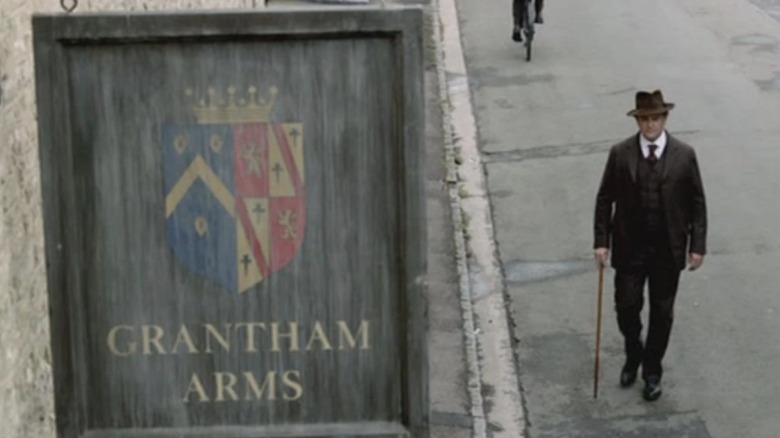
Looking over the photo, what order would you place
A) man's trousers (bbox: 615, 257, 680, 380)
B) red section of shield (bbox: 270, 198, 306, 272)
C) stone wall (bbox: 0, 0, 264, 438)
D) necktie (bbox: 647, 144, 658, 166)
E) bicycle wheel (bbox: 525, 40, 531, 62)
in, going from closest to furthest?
red section of shield (bbox: 270, 198, 306, 272), stone wall (bbox: 0, 0, 264, 438), necktie (bbox: 647, 144, 658, 166), man's trousers (bbox: 615, 257, 680, 380), bicycle wheel (bbox: 525, 40, 531, 62)

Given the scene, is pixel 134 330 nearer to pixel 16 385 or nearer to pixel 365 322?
pixel 365 322

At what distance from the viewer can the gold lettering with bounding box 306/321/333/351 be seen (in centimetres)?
538

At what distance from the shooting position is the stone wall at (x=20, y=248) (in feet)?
22.3

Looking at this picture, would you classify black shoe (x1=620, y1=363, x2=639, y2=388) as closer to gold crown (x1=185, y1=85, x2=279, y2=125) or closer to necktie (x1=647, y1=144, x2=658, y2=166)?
necktie (x1=647, y1=144, x2=658, y2=166)

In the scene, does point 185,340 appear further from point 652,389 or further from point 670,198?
point 652,389

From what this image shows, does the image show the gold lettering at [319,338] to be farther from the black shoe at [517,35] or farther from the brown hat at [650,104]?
the black shoe at [517,35]

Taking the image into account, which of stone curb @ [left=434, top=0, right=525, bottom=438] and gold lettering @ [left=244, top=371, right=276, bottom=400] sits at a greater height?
gold lettering @ [left=244, top=371, right=276, bottom=400]

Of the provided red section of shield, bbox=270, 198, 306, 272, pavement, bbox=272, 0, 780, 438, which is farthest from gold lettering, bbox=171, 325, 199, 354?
pavement, bbox=272, 0, 780, 438

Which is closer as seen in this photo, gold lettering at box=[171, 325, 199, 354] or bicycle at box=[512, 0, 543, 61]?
gold lettering at box=[171, 325, 199, 354]

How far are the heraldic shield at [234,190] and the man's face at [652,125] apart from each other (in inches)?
208

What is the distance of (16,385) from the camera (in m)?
7.03

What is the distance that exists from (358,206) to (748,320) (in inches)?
295

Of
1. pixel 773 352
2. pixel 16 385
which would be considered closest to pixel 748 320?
pixel 773 352

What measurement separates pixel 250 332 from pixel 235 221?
384mm
